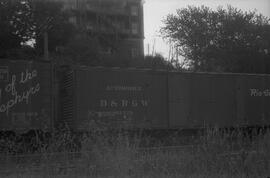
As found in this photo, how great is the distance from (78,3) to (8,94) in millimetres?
44986

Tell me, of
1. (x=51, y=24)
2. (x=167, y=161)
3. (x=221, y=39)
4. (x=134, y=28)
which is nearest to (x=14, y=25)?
(x=51, y=24)

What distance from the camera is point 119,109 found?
16375 mm

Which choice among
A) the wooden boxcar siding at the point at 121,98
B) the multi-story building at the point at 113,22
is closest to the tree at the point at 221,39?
the multi-story building at the point at 113,22

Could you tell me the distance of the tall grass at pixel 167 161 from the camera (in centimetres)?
757

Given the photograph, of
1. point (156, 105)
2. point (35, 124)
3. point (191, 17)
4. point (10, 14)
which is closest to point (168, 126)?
point (156, 105)

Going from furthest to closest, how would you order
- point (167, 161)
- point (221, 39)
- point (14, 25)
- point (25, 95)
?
point (221, 39)
point (14, 25)
point (25, 95)
point (167, 161)

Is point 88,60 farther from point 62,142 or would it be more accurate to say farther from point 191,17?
point 62,142

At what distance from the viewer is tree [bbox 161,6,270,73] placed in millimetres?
44344

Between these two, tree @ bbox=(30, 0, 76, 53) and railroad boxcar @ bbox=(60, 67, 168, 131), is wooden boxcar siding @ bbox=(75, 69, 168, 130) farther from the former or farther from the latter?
tree @ bbox=(30, 0, 76, 53)

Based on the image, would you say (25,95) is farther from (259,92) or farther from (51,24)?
(51,24)

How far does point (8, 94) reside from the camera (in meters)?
14.6

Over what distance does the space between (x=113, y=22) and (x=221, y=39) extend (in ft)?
63.3

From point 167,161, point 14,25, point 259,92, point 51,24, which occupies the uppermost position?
point 51,24

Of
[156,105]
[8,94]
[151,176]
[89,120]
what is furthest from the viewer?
[156,105]
